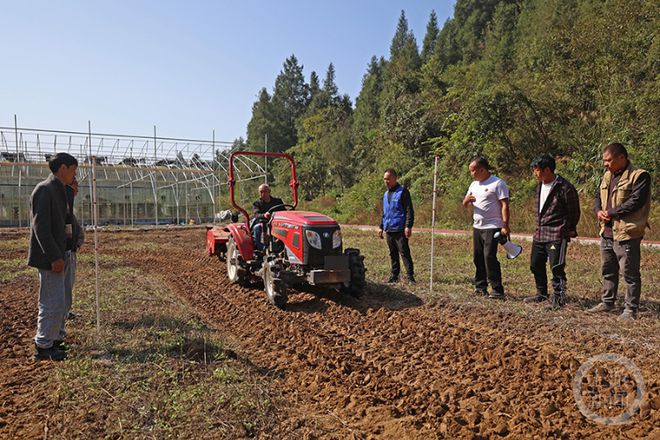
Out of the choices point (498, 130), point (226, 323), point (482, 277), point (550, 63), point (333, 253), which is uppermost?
point (550, 63)

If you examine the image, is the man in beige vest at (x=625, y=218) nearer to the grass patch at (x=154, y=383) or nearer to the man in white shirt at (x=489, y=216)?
the man in white shirt at (x=489, y=216)

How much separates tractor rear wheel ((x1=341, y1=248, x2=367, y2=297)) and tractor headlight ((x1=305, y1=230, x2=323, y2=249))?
18.6 inches

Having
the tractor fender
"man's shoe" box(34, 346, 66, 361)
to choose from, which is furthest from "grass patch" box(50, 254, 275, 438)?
the tractor fender

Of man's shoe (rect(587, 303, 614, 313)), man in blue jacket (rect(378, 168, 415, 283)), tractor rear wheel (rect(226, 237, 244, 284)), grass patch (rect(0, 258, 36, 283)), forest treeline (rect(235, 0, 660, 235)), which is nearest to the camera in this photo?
man's shoe (rect(587, 303, 614, 313))

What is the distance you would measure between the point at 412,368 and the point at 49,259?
3171mm

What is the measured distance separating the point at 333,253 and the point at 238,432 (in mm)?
3159

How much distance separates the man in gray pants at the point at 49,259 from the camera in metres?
3.70

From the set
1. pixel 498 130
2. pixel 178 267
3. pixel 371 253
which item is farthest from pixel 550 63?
pixel 178 267

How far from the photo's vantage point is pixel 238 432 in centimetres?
262

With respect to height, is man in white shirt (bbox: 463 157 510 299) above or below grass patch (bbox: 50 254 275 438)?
above

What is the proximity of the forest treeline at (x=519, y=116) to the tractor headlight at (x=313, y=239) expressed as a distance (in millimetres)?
11409

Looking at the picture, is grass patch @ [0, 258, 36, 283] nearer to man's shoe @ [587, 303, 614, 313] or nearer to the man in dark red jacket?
the man in dark red jacket

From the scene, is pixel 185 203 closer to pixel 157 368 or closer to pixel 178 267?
pixel 178 267

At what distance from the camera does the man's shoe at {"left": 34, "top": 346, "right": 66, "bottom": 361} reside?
3.75 m
